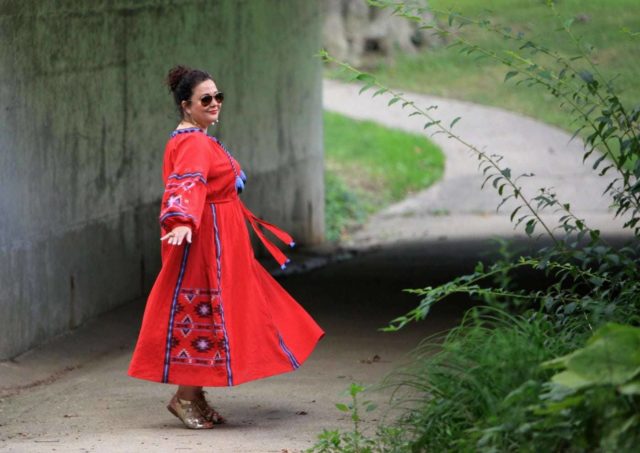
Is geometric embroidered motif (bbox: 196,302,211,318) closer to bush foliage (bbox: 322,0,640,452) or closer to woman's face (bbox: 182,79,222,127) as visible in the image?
woman's face (bbox: 182,79,222,127)

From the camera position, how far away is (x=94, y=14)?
29.0 feet

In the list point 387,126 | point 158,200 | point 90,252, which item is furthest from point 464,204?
point 90,252

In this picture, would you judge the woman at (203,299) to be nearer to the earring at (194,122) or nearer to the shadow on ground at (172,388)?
the earring at (194,122)

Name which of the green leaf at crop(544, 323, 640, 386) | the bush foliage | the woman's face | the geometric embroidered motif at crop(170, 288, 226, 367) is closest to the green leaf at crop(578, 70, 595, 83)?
the bush foliage

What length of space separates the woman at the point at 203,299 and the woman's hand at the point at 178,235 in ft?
0.61

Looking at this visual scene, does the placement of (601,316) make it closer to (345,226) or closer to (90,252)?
(90,252)

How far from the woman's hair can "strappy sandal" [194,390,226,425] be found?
1.38m

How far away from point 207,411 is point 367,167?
41.9 ft

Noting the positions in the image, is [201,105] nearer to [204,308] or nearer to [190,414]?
[204,308]

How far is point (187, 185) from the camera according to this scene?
602 cm

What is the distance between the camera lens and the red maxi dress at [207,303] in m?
6.16

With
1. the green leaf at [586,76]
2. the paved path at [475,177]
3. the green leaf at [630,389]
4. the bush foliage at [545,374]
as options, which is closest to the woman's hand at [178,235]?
the bush foliage at [545,374]

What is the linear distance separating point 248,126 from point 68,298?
3877 mm

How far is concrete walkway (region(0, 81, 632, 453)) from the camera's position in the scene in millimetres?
6105
